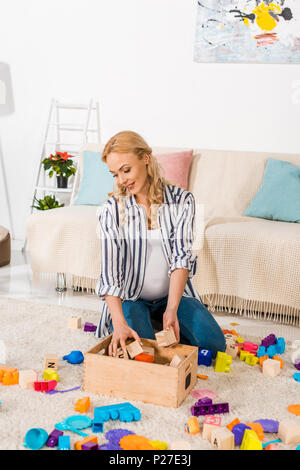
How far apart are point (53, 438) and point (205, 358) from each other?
2.35 ft

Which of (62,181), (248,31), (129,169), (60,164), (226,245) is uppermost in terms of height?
(248,31)

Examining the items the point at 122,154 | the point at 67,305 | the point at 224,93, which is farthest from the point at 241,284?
the point at 224,93

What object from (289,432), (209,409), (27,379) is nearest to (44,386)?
(27,379)

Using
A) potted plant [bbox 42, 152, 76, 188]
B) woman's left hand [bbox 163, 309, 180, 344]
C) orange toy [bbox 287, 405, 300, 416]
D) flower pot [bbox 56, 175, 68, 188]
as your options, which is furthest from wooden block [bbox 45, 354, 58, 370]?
flower pot [bbox 56, 175, 68, 188]

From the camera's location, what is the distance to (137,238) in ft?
6.37

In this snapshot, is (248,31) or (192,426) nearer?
(192,426)

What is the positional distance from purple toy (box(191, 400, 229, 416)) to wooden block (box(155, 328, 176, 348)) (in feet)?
0.74

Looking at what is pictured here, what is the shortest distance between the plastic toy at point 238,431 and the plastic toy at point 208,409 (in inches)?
4.6

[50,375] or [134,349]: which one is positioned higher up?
[134,349]

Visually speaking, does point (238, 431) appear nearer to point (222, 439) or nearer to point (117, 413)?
point (222, 439)

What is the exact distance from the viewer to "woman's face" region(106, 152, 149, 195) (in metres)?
1.78

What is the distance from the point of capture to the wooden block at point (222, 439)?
133 centimetres

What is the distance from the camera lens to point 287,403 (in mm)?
1646

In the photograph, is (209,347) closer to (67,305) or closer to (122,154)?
(122,154)
